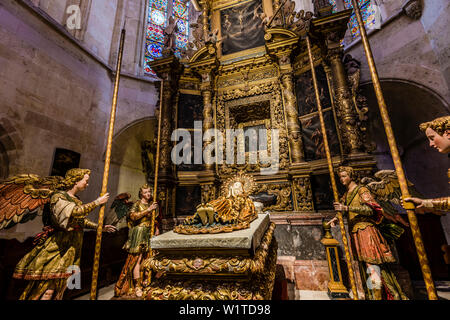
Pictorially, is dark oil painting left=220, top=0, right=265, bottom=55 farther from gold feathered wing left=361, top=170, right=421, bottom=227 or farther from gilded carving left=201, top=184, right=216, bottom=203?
gold feathered wing left=361, top=170, right=421, bottom=227

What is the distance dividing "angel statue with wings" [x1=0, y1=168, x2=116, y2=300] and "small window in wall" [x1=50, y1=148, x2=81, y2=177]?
3.39 meters

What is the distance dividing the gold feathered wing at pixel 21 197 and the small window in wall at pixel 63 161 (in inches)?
131

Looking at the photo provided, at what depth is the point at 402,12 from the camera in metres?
5.09

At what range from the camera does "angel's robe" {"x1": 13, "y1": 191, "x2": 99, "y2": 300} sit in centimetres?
202

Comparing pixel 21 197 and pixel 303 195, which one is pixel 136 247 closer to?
pixel 21 197

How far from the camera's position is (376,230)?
2.62 meters

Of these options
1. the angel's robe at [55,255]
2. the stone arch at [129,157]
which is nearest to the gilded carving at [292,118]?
the angel's robe at [55,255]

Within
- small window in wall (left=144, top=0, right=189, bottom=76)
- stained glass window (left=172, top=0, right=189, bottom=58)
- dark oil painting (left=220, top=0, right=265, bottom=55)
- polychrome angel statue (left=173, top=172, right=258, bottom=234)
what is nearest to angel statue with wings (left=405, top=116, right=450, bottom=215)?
polychrome angel statue (left=173, top=172, right=258, bottom=234)

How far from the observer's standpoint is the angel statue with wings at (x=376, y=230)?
8.20ft

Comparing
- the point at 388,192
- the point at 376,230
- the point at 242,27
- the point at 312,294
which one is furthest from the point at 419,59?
the point at 312,294

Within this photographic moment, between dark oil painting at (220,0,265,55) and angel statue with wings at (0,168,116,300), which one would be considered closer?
angel statue with wings at (0,168,116,300)

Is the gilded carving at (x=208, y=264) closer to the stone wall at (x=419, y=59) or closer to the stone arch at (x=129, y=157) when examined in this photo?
the stone wall at (x=419, y=59)

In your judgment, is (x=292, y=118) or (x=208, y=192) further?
(x=208, y=192)

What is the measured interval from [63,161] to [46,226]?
12.8ft
